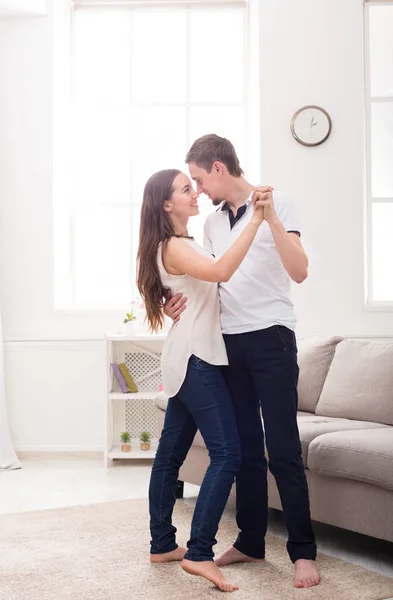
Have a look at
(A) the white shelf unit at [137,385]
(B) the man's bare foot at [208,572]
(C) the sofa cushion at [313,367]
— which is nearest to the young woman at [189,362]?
(B) the man's bare foot at [208,572]

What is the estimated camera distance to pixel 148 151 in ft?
17.9

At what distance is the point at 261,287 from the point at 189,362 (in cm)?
35

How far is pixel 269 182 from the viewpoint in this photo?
4.89 m

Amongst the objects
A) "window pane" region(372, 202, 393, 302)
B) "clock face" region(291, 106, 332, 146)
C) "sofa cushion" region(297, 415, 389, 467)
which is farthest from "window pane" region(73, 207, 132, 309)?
"sofa cushion" region(297, 415, 389, 467)

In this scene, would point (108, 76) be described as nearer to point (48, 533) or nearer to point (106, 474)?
point (106, 474)

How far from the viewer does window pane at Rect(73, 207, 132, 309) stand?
5406 millimetres

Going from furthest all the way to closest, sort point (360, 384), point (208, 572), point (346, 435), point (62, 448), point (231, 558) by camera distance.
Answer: point (62, 448) < point (360, 384) < point (346, 435) < point (231, 558) < point (208, 572)

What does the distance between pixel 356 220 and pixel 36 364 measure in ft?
7.45

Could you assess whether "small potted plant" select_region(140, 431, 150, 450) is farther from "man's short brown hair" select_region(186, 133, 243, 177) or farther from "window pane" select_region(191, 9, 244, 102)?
"man's short brown hair" select_region(186, 133, 243, 177)

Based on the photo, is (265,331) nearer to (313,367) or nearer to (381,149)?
(313,367)

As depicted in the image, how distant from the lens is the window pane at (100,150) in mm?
5461

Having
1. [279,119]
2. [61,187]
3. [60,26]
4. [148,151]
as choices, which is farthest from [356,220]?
[60,26]

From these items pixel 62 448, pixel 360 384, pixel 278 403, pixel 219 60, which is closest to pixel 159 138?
pixel 219 60

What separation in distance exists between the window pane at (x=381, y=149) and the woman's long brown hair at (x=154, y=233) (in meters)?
2.81
